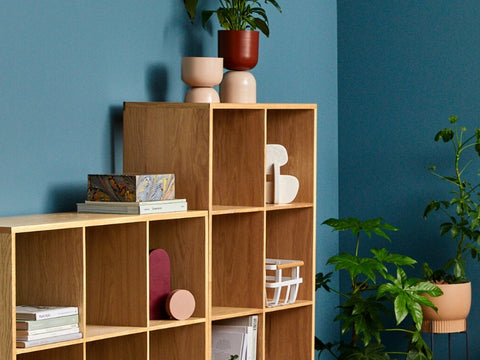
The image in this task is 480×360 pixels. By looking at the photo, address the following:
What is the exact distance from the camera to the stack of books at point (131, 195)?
8.73ft

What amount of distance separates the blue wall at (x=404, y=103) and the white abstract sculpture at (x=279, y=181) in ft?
3.89

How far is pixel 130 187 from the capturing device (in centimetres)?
267

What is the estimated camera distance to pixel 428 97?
13.6ft

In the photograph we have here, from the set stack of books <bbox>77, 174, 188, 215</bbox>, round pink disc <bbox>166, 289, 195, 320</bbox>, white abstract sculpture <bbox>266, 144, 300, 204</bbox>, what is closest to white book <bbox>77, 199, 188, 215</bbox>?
stack of books <bbox>77, 174, 188, 215</bbox>

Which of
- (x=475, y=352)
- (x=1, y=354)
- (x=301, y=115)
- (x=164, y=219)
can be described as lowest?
(x=475, y=352)

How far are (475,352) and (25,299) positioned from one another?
2.37 meters

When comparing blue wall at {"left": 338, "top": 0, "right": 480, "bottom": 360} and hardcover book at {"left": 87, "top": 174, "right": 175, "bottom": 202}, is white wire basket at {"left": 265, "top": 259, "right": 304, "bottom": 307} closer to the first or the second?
hardcover book at {"left": 87, "top": 174, "right": 175, "bottom": 202}

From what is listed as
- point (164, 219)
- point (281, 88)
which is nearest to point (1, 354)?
point (164, 219)

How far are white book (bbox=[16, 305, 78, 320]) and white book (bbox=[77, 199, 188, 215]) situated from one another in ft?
1.25

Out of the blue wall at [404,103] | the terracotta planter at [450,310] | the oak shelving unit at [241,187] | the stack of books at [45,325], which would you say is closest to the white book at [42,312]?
the stack of books at [45,325]

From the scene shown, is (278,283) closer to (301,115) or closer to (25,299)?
(301,115)

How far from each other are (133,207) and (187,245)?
303 millimetres

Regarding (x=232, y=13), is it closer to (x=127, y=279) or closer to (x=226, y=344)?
(x=127, y=279)

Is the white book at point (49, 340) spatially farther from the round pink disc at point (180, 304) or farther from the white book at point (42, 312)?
the round pink disc at point (180, 304)
